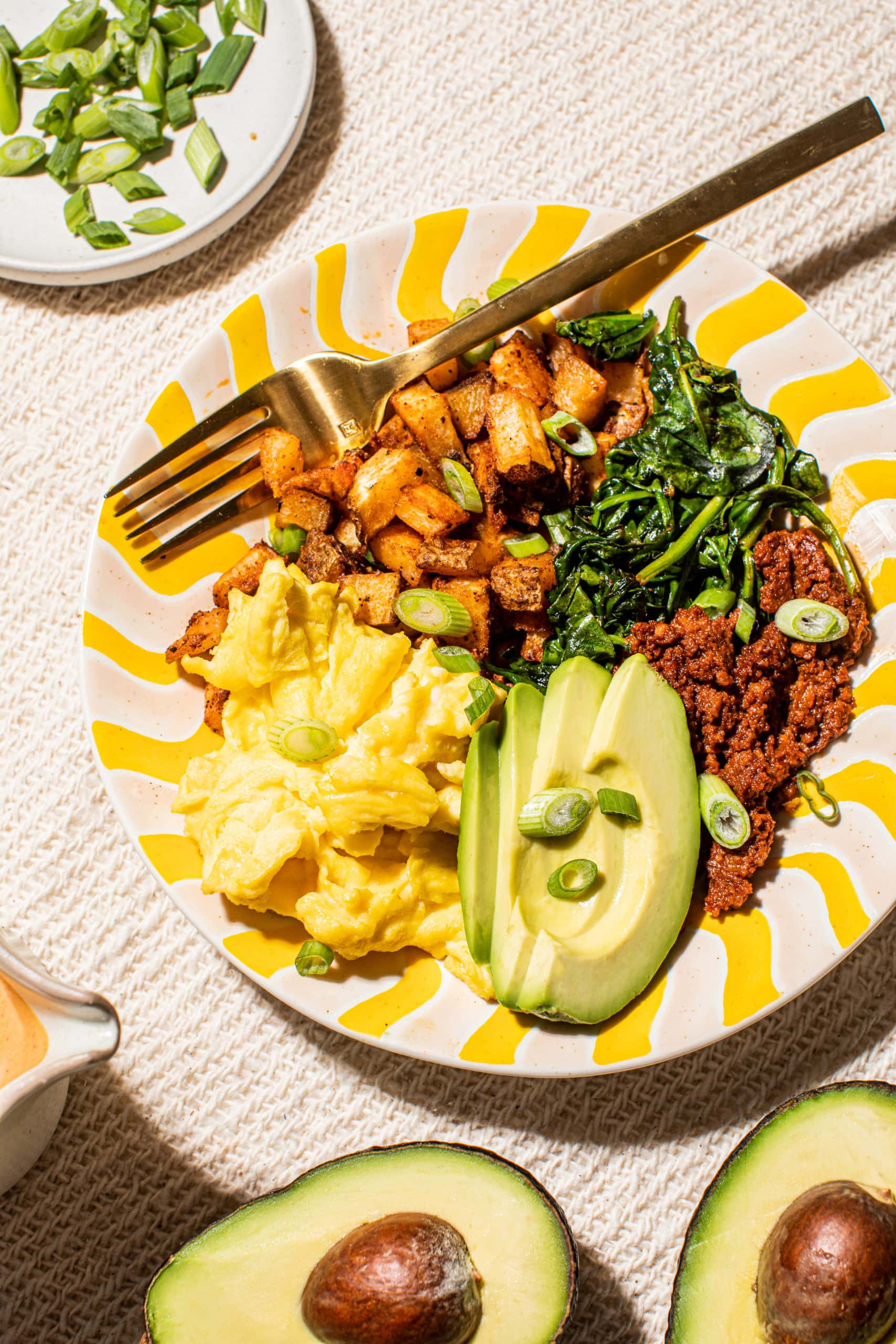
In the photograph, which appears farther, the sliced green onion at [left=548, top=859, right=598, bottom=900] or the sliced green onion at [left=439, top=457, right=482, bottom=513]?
the sliced green onion at [left=439, top=457, right=482, bottom=513]

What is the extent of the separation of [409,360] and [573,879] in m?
1.61

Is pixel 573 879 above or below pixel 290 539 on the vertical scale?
below

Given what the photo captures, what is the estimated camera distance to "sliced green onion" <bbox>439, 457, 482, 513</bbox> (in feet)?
9.92

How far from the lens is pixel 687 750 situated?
108 inches

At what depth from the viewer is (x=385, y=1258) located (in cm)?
254

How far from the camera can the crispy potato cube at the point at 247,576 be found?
3051mm

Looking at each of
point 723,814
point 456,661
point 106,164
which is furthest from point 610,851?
point 106,164

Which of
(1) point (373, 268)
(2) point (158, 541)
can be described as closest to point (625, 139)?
(1) point (373, 268)

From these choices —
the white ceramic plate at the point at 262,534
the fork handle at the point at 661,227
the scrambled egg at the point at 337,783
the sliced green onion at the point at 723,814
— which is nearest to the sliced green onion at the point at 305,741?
the scrambled egg at the point at 337,783

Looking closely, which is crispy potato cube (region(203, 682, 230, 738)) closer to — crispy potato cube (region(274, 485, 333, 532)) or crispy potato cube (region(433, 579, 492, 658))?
crispy potato cube (region(274, 485, 333, 532))

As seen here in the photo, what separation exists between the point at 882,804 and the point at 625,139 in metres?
2.43

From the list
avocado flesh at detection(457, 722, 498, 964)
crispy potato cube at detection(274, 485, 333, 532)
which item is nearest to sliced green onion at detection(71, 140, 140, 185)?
crispy potato cube at detection(274, 485, 333, 532)

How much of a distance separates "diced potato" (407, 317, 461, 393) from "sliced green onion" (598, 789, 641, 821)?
1.39 metres

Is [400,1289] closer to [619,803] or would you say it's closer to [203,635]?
[619,803]
